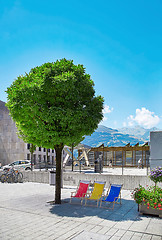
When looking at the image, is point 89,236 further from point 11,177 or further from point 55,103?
point 11,177

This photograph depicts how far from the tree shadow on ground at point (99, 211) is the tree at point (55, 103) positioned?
1125 mm

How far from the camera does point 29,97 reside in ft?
33.4

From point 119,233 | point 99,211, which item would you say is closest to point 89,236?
point 119,233

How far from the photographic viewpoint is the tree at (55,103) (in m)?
10.2

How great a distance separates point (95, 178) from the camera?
17.1 metres

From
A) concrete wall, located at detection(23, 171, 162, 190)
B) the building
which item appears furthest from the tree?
the building

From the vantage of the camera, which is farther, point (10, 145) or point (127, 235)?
point (10, 145)

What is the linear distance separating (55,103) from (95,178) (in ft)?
27.1

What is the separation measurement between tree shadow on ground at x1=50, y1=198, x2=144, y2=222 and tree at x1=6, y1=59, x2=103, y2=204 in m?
1.13

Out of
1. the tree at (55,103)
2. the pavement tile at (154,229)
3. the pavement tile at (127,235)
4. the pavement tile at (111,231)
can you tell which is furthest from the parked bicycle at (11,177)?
the pavement tile at (127,235)

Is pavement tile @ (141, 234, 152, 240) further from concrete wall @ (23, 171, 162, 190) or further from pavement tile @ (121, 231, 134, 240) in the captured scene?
concrete wall @ (23, 171, 162, 190)

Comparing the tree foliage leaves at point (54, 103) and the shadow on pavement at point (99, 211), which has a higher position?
the tree foliage leaves at point (54, 103)

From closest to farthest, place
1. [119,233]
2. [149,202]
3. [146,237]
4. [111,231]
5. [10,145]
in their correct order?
[146,237] < [119,233] < [111,231] < [149,202] < [10,145]

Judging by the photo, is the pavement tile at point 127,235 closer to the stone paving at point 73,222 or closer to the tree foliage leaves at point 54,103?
the stone paving at point 73,222
